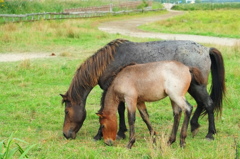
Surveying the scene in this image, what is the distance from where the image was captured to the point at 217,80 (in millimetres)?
7312

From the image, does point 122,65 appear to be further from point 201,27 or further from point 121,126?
point 201,27

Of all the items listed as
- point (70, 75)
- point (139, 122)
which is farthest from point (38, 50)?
point (139, 122)

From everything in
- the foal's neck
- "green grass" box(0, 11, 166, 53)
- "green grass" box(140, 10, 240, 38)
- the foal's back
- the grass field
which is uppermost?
the foal's back

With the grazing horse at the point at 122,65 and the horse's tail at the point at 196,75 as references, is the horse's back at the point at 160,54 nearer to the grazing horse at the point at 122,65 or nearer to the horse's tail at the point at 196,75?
the grazing horse at the point at 122,65

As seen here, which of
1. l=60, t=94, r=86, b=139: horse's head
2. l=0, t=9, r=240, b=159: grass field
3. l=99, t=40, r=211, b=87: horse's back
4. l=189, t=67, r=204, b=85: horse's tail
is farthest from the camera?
l=99, t=40, r=211, b=87: horse's back

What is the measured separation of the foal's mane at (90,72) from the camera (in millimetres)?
6715

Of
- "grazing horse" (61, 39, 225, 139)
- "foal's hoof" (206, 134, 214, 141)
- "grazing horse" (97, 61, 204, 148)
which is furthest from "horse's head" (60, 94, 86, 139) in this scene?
"foal's hoof" (206, 134, 214, 141)

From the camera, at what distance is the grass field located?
5.82 meters

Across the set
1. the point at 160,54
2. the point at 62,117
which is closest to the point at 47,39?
the point at 62,117

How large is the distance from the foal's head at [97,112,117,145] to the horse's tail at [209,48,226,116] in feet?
6.56

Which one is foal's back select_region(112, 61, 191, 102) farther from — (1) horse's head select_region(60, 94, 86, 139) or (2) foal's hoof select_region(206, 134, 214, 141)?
(2) foal's hoof select_region(206, 134, 214, 141)

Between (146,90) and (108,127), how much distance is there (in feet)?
2.58

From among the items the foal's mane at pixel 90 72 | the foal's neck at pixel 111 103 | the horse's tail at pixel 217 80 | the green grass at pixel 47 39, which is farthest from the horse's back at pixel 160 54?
the green grass at pixel 47 39

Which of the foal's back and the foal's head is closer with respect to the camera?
the foal's back
